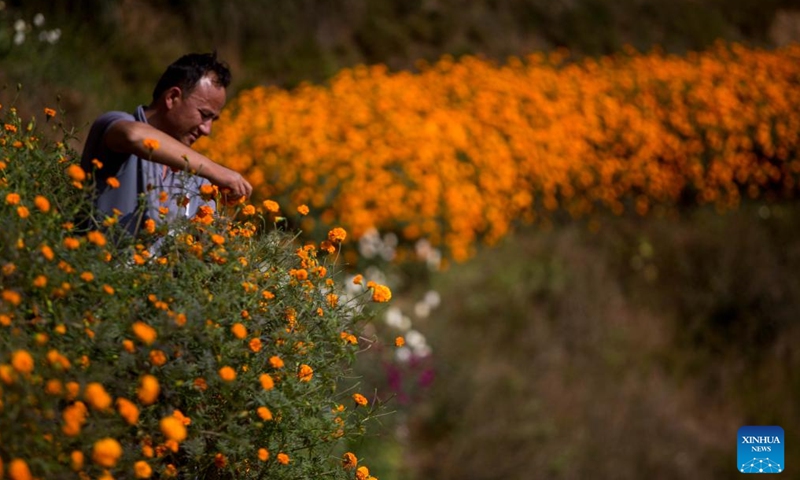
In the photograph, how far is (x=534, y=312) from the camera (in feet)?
22.2

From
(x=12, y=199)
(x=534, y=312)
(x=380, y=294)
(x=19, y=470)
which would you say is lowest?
(x=19, y=470)

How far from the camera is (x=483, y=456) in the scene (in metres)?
5.33

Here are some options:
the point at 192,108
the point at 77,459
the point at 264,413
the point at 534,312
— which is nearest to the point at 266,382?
the point at 264,413

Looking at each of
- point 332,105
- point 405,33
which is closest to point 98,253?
point 332,105

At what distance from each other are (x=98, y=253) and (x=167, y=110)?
888 mm

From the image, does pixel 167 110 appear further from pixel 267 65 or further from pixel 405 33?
pixel 405 33

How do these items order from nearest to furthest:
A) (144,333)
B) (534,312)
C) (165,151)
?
(144,333) → (165,151) → (534,312)

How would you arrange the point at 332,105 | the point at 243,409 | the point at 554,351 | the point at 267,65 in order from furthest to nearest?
the point at 267,65, the point at 332,105, the point at 554,351, the point at 243,409

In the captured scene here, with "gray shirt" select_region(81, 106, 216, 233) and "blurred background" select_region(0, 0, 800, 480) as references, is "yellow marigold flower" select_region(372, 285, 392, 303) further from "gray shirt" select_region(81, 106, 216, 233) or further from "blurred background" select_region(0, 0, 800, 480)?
"blurred background" select_region(0, 0, 800, 480)

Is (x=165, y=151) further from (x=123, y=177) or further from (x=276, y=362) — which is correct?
(x=276, y=362)

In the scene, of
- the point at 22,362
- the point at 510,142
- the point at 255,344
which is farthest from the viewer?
the point at 510,142

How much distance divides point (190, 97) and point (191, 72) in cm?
7

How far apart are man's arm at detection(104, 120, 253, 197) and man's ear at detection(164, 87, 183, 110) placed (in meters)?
0.31

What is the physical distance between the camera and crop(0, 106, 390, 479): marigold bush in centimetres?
169
